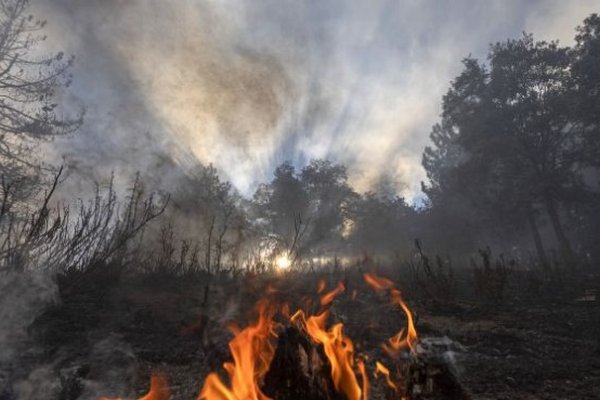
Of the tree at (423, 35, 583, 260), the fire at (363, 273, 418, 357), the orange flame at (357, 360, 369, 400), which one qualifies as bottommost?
the orange flame at (357, 360, 369, 400)

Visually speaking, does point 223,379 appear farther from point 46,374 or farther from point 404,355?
point 404,355

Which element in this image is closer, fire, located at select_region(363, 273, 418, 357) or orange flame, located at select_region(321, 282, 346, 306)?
fire, located at select_region(363, 273, 418, 357)

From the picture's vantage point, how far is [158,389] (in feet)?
16.9

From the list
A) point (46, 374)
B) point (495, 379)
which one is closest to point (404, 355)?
point (495, 379)

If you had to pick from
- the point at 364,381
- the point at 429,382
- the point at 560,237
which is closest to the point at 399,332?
the point at 429,382

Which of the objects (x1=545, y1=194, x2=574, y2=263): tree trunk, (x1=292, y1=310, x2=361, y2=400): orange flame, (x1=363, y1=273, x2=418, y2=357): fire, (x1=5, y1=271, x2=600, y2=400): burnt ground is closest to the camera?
(x1=292, y1=310, x2=361, y2=400): orange flame

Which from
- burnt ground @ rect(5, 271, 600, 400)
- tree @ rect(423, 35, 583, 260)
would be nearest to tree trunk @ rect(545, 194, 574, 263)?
tree @ rect(423, 35, 583, 260)

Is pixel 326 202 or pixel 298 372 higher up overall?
pixel 326 202

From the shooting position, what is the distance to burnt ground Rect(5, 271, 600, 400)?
511cm

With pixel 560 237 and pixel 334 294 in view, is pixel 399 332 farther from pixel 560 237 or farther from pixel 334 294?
pixel 560 237

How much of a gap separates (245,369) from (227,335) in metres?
3.57

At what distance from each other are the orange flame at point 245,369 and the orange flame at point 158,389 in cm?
122

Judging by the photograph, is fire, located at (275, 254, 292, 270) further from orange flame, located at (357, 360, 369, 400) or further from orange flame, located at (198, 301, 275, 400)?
orange flame, located at (198, 301, 275, 400)

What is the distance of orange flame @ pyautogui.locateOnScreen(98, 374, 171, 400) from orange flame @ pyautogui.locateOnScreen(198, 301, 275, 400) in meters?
1.22
